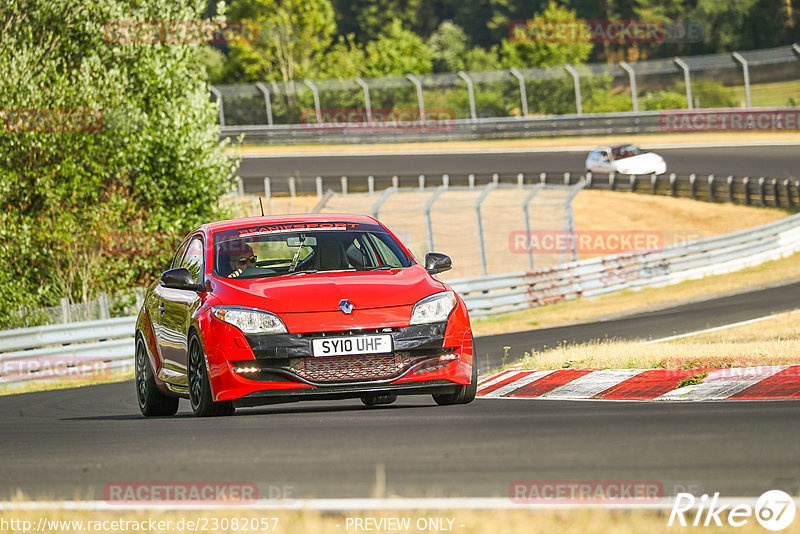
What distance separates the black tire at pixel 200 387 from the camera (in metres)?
8.51

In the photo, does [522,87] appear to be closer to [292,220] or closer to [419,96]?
[419,96]

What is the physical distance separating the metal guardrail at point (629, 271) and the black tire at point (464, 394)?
14.1 m

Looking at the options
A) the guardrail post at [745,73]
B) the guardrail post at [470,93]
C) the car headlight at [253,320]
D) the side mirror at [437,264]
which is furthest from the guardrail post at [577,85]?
the car headlight at [253,320]

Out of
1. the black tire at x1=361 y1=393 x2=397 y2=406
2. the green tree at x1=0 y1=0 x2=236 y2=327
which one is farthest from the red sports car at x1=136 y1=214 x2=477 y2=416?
the green tree at x1=0 y1=0 x2=236 y2=327

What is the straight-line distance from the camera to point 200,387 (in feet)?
28.3

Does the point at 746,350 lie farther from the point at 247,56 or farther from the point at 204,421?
the point at 247,56

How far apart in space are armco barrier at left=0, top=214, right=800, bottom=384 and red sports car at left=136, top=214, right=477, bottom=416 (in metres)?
8.68

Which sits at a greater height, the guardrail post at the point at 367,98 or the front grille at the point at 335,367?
the front grille at the point at 335,367

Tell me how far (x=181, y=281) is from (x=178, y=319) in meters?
0.39

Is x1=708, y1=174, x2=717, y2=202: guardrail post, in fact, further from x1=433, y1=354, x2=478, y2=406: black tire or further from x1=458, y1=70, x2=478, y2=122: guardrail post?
x1=433, y1=354, x2=478, y2=406: black tire

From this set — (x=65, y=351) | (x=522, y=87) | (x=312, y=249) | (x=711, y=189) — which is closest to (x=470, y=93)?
(x=522, y=87)

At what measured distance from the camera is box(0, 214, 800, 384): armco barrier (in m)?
A: 17.5

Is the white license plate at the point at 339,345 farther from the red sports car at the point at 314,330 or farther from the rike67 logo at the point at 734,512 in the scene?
the rike67 logo at the point at 734,512

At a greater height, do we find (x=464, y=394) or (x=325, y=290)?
(x=325, y=290)
